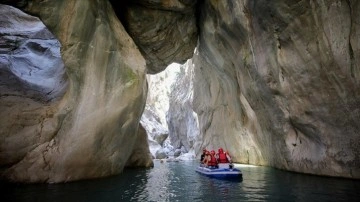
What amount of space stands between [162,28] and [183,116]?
127 ft

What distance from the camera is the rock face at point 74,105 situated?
14.5 m

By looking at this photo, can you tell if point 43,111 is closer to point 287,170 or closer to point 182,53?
point 182,53

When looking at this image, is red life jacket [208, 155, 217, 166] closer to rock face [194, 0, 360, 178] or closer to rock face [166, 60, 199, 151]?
rock face [194, 0, 360, 178]

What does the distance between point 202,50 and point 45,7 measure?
14.7 m

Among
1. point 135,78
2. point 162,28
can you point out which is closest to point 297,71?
point 135,78

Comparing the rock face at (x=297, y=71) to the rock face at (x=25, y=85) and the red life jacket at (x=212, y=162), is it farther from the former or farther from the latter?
the rock face at (x=25, y=85)

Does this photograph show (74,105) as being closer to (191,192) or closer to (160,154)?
(191,192)

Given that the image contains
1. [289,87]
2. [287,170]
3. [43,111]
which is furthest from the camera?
[287,170]

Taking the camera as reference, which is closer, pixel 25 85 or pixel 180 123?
pixel 25 85

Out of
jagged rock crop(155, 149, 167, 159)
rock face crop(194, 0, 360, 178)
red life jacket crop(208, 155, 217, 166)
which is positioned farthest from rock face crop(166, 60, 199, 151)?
red life jacket crop(208, 155, 217, 166)

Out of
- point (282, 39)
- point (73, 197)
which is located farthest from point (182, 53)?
point (73, 197)

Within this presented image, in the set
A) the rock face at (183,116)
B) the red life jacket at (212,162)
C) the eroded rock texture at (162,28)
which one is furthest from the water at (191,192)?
the rock face at (183,116)

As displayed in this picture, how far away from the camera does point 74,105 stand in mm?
15117

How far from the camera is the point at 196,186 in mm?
14344
